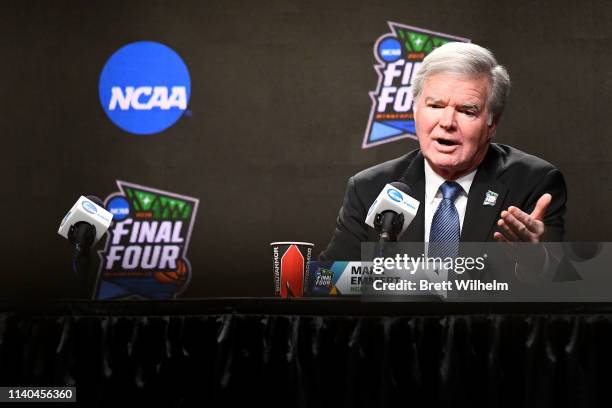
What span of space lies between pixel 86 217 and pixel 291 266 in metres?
0.47

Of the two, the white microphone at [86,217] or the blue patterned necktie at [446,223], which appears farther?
the blue patterned necktie at [446,223]

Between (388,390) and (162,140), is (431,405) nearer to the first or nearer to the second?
(388,390)

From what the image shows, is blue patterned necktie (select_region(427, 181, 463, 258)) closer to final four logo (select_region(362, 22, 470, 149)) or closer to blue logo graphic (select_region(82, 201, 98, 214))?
blue logo graphic (select_region(82, 201, 98, 214))

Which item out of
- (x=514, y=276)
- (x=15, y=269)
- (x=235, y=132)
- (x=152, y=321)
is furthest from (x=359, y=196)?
(x=15, y=269)

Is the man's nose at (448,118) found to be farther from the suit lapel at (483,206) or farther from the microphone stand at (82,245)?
the microphone stand at (82,245)

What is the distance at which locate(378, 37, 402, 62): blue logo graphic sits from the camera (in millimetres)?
3520

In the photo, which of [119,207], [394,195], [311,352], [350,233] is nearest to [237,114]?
[119,207]

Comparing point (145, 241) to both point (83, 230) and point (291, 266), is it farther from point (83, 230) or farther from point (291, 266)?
point (291, 266)

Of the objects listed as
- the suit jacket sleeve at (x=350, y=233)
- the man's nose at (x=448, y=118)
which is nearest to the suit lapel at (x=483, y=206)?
the man's nose at (x=448, y=118)

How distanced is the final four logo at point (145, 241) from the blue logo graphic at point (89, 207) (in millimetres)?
1853

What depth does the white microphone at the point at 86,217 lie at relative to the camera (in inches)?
68.6

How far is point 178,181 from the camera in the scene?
3646 millimetres

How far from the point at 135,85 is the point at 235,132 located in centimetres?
53

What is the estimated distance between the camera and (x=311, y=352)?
145cm
